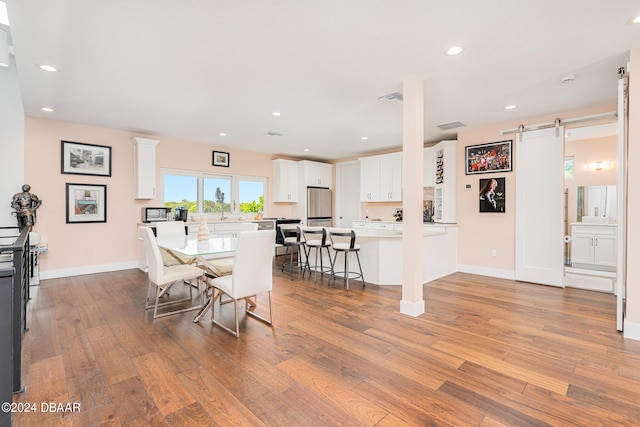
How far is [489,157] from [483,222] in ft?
3.57

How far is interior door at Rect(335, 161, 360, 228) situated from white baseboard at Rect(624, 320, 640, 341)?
567cm

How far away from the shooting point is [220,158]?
663 cm

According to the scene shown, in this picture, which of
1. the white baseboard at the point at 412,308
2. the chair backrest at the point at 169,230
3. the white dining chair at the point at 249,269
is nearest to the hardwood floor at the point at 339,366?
the white baseboard at the point at 412,308

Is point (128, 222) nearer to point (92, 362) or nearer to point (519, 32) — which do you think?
point (92, 362)

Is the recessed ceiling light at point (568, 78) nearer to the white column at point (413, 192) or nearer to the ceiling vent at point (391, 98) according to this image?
the white column at point (413, 192)

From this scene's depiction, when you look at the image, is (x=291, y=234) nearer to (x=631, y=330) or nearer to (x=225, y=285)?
(x=225, y=285)

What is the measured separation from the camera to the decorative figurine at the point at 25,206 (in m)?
4.22

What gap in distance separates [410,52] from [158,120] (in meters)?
3.90

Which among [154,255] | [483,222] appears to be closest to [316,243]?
[154,255]

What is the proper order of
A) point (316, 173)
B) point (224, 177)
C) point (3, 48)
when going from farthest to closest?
point (316, 173)
point (224, 177)
point (3, 48)

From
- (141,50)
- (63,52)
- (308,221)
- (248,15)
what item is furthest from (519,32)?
(308,221)

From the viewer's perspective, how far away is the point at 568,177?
6.24 m

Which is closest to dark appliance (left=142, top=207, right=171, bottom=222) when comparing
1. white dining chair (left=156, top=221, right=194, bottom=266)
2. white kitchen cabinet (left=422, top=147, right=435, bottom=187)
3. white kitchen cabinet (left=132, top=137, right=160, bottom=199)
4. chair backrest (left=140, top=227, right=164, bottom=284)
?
white kitchen cabinet (left=132, top=137, right=160, bottom=199)

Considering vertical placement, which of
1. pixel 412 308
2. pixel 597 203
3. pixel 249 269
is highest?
pixel 597 203
